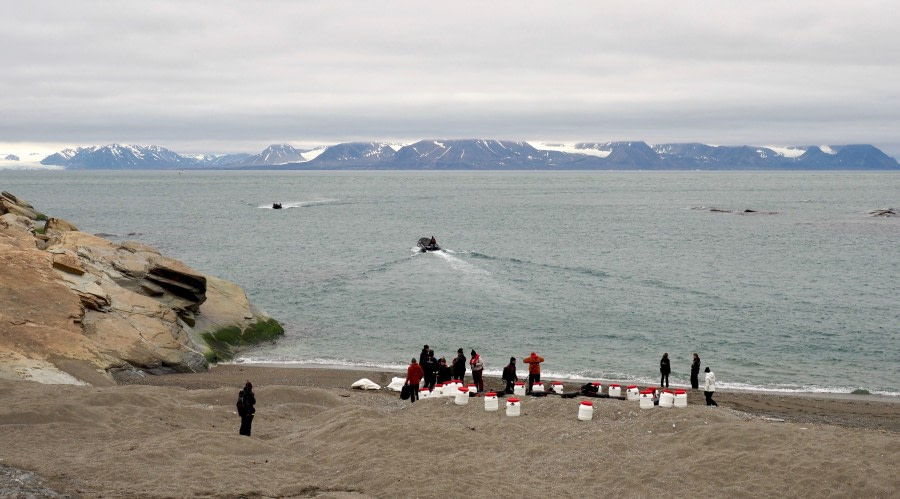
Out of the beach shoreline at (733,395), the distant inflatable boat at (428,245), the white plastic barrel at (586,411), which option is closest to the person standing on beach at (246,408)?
the beach shoreline at (733,395)

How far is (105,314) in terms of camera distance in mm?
32000

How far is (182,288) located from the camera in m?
37.9

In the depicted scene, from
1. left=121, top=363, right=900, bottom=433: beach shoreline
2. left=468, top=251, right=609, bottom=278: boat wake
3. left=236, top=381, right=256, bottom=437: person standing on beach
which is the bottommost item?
left=121, top=363, right=900, bottom=433: beach shoreline

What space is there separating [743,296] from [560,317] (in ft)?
48.2

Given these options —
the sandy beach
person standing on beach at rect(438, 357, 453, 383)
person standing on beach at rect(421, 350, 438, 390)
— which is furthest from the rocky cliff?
person standing on beach at rect(438, 357, 453, 383)

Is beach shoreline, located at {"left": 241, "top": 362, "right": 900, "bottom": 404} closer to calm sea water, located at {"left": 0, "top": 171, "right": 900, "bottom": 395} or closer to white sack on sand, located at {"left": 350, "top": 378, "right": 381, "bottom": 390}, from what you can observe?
calm sea water, located at {"left": 0, "top": 171, "right": 900, "bottom": 395}

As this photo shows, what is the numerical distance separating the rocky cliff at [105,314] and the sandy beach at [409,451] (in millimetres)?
3350

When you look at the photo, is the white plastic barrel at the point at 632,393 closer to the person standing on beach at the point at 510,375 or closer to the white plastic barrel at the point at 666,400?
the white plastic barrel at the point at 666,400

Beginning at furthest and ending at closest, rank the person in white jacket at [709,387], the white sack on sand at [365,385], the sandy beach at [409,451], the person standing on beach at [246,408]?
1. the white sack on sand at [365,385]
2. the person in white jacket at [709,387]
3. the person standing on beach at [246,408]
4. the sandy beach at [409,451]

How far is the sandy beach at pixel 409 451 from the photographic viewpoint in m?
17.2

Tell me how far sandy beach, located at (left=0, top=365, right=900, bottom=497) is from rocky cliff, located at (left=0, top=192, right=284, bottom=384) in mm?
3350

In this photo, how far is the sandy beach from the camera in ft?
56.3

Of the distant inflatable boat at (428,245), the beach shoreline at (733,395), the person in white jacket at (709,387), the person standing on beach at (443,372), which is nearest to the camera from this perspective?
the beach shoreline at (733,395)

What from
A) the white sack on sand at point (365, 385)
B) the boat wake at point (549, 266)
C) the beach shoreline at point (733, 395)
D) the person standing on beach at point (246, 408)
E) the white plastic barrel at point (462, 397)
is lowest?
the beach shoreline at point (733, 395)
